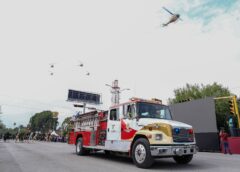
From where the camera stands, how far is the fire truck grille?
26.9ft

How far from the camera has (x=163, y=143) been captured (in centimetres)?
802

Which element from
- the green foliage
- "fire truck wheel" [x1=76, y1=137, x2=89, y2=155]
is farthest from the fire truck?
the green foliage

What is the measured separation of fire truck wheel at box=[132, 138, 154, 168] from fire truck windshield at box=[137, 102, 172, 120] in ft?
3.67

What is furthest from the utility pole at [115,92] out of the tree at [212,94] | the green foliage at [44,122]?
the green foliage at [44,122]

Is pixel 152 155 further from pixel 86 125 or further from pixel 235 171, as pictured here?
pixel 86 125

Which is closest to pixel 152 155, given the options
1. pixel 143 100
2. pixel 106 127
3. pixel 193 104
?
pixel 143 100

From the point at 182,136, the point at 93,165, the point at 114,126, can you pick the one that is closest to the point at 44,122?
the point at 114,126

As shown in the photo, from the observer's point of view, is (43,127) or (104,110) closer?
(104,110)

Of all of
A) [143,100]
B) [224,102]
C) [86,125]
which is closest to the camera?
[143,100]

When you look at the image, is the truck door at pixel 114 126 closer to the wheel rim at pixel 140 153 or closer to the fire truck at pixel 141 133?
the fire truck at pixel 141 133

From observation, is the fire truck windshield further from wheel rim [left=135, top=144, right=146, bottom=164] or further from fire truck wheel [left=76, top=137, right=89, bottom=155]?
fire truck wheel [left=76, top=137, right=89, bottom=155]

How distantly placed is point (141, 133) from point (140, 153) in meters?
0.70

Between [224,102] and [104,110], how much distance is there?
1205 inches

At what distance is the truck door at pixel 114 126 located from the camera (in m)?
10.1
